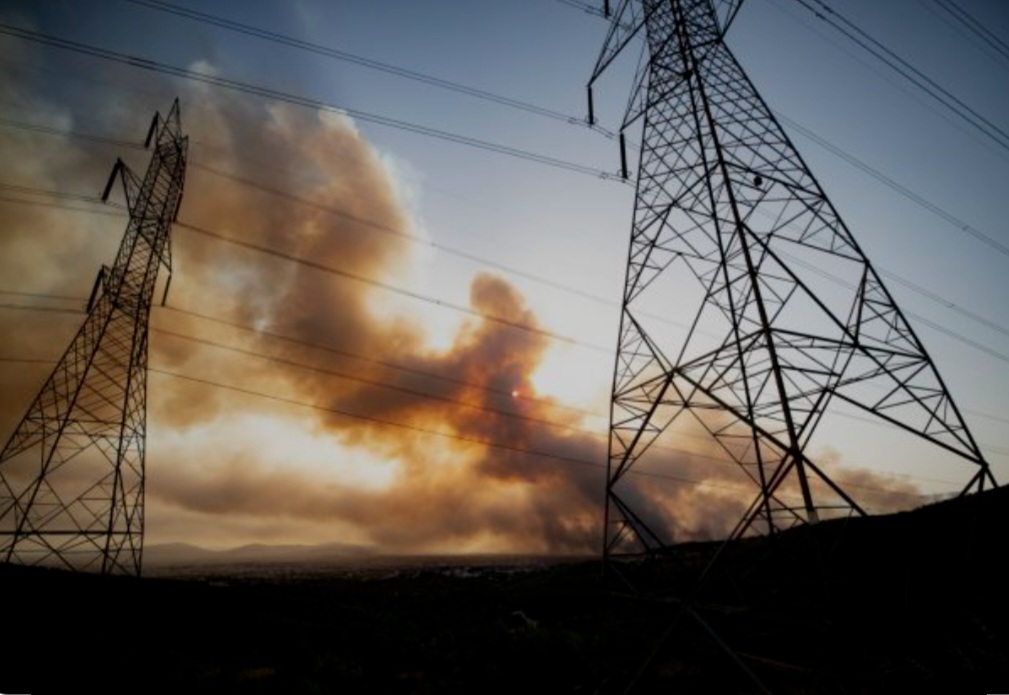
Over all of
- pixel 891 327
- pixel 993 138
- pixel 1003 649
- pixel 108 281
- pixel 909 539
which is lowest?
pixel 1003 649

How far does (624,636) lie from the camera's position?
11164 mm

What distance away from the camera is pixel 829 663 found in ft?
26.9

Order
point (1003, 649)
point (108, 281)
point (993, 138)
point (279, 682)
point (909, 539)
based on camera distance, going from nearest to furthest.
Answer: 1. point (1003, 649)
2. point (279, 682)
3. point (909, 539)
4. point (993, 138)
5. point (108, 281)

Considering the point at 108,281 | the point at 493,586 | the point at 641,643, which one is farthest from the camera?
the point at 493,586

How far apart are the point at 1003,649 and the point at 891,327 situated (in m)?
5.85

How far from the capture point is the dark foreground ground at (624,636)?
754cm

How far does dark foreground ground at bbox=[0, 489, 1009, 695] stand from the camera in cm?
754

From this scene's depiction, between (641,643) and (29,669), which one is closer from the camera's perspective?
(29,669)

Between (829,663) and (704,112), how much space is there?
11470 millimetres

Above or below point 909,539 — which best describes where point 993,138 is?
above

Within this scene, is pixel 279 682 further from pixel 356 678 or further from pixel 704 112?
pixel 704 112

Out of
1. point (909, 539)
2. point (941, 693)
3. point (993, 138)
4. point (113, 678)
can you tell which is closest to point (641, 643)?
point (941, 693)

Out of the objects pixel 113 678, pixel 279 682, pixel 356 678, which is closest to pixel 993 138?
pixel 356 678

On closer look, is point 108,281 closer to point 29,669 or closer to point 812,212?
point 29,669
